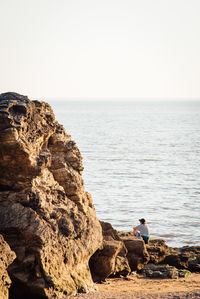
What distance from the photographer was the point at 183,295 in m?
13.8

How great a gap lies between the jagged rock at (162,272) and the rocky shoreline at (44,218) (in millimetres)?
109

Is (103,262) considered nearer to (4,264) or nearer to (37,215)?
(37,215)

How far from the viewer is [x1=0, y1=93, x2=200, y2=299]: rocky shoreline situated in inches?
533

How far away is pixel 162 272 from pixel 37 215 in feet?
22.8

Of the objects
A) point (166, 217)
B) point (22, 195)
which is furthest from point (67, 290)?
point (166, 217)

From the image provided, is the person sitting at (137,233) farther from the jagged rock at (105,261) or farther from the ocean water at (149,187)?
the ocean water at (149,187)

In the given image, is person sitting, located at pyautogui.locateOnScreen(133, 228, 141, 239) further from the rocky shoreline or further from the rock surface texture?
the rock surface texture

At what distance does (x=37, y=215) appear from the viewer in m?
14.2

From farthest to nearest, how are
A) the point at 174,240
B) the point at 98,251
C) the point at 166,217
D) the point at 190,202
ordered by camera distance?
the point at 190,202
the point at 166,217
the point at 174,240
the point at 98,251

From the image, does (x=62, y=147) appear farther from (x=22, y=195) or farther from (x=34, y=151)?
(x=22, y=195)

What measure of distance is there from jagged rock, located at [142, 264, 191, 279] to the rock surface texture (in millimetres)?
3227

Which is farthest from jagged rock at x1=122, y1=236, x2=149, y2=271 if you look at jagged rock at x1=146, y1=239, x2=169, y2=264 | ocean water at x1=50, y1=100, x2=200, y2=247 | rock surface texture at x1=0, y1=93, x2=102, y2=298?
ocean water at x1=50, y1=100, x2=200, y2=247

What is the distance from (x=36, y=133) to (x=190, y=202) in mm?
21374

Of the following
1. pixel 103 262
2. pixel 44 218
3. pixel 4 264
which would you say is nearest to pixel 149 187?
pixel 103 262
